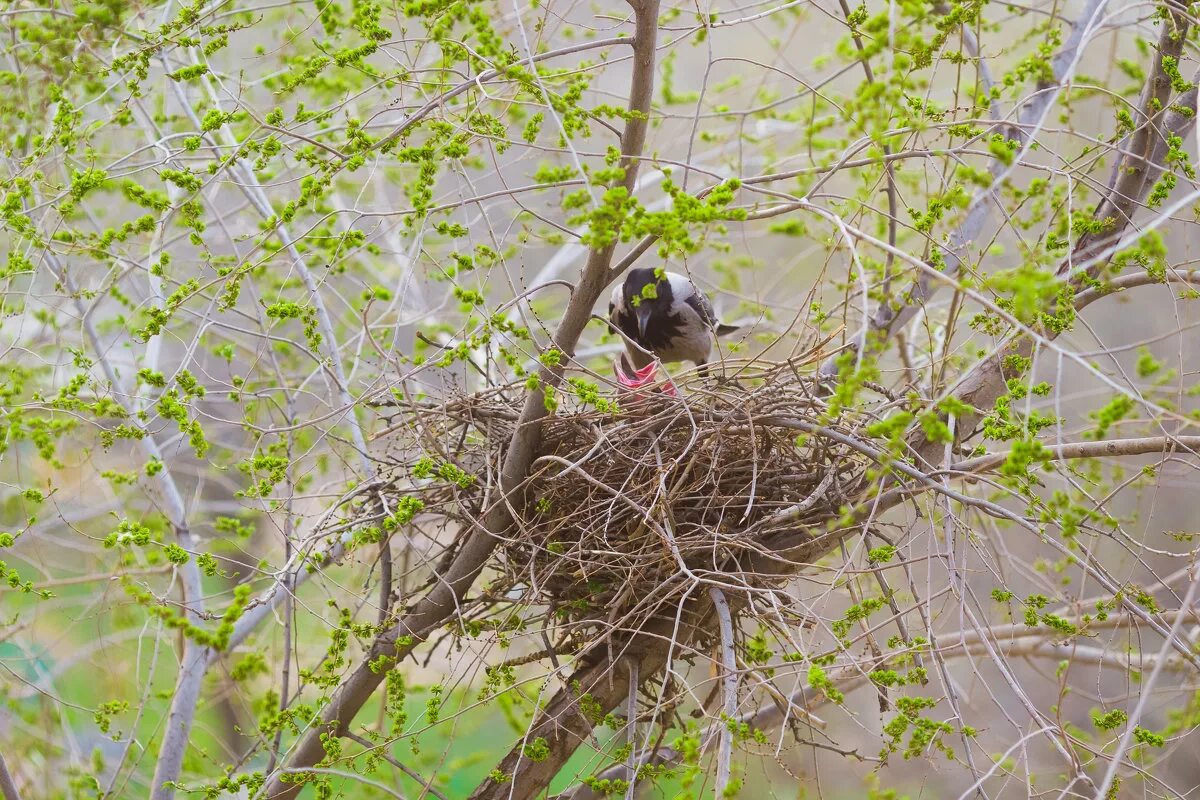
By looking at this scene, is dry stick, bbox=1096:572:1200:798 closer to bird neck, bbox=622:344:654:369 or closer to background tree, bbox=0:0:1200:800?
background tree, bbox=0:0:1200:800

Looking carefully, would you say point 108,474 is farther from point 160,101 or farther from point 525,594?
point 160,101

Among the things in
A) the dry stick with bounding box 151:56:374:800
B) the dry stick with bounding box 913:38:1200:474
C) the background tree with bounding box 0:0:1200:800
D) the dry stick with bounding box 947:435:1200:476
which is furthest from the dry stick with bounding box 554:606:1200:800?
the dry stick with bounding box 151:56:374:800

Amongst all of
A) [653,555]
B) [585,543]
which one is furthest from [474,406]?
[653,555]

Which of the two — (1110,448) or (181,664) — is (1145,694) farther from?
(181,664)

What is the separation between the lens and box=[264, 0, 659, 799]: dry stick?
2.29m

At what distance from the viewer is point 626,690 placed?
2.97m

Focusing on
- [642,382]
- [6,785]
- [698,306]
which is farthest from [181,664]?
[698,306]

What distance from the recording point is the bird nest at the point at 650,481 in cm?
253

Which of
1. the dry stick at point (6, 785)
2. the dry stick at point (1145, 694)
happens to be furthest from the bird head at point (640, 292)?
the dry stick at point (6, 785)

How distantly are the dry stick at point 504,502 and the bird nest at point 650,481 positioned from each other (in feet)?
0.17

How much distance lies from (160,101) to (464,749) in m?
6.41

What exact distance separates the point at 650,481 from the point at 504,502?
18.3 inches

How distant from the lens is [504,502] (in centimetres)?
276

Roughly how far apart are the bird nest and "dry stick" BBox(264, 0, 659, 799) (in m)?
0.05
